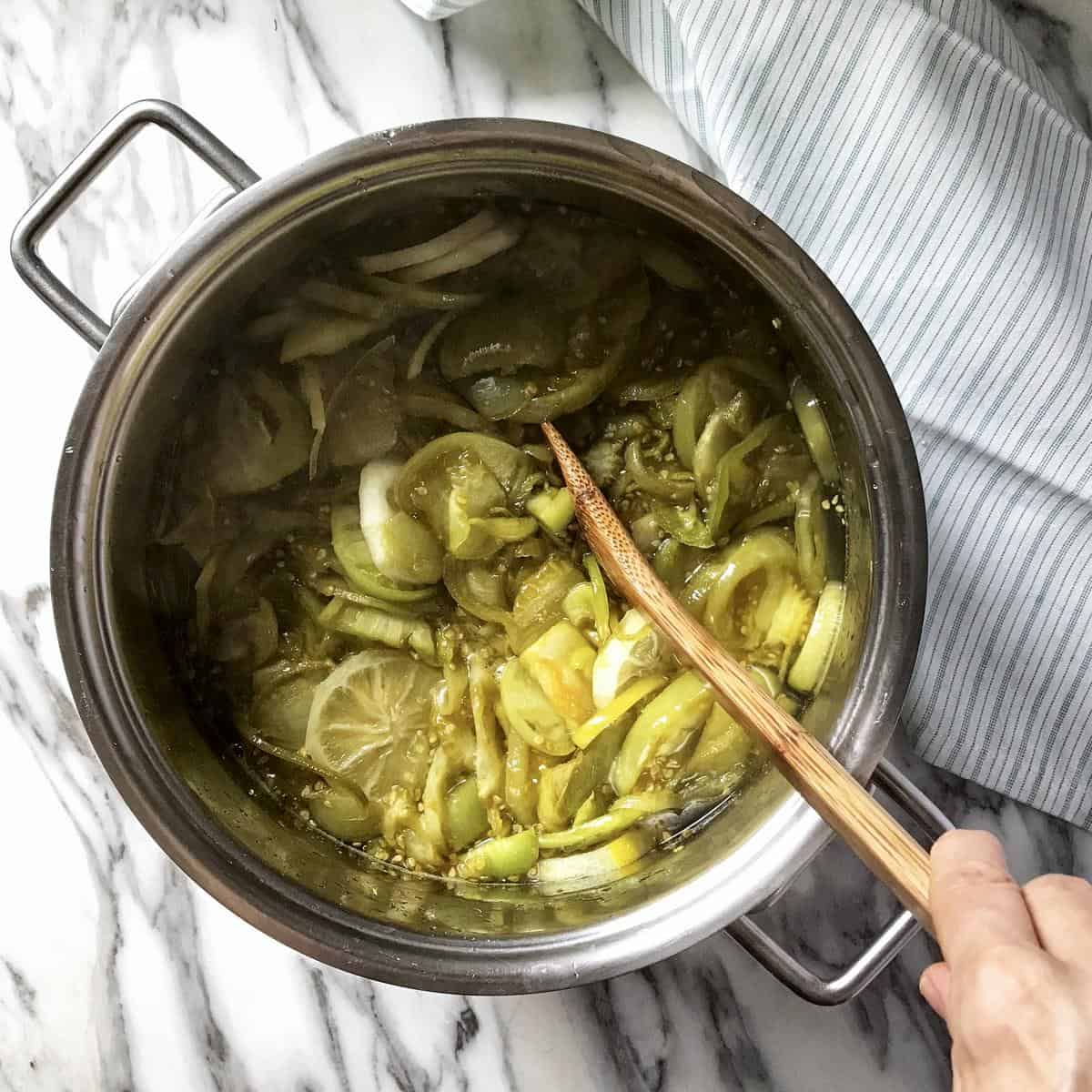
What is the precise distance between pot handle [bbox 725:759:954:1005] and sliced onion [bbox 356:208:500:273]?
592mm

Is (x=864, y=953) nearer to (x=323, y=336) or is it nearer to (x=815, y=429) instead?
(x=815, y=429)

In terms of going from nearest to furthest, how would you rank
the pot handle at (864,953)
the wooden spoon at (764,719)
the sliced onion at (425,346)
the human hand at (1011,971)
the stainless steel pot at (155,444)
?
1. the human hand at (1011,971)
2. the wooden spoon at (764,719)
3. the stainless steel pot at (155,444)
4. the pot handle at (864,953)
5. the sliced onion at (425,346)

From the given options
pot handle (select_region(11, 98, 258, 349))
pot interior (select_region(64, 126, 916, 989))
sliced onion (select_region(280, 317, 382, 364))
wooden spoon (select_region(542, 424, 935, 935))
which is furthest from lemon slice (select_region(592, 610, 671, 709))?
pot handle (select_region(11, 98, 258, 349))

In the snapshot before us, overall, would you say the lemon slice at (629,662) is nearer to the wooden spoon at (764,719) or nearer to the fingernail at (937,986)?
the wooden spoon at (764,719)

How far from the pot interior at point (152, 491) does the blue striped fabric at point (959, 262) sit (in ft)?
0.55

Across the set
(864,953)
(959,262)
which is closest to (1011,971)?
→ (864,953)

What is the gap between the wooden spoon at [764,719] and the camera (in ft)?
2.23

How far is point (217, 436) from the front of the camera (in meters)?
0.96

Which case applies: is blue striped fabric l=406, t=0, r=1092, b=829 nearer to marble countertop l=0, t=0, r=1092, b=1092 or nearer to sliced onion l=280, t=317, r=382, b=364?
marble countertop l=0, t=0, r=1092, b=1092

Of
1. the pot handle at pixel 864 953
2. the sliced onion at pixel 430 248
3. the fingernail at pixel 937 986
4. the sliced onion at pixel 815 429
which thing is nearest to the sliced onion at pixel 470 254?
the sliced onion at pixel 430 248

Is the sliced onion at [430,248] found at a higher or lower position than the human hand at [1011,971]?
higher

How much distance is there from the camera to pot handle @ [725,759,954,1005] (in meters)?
0.89

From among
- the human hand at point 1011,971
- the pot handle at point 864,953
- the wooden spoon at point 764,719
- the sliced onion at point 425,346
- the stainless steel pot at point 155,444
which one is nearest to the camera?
the human hand at point 1011,971

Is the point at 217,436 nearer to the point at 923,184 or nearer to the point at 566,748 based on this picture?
the point at 566,748
